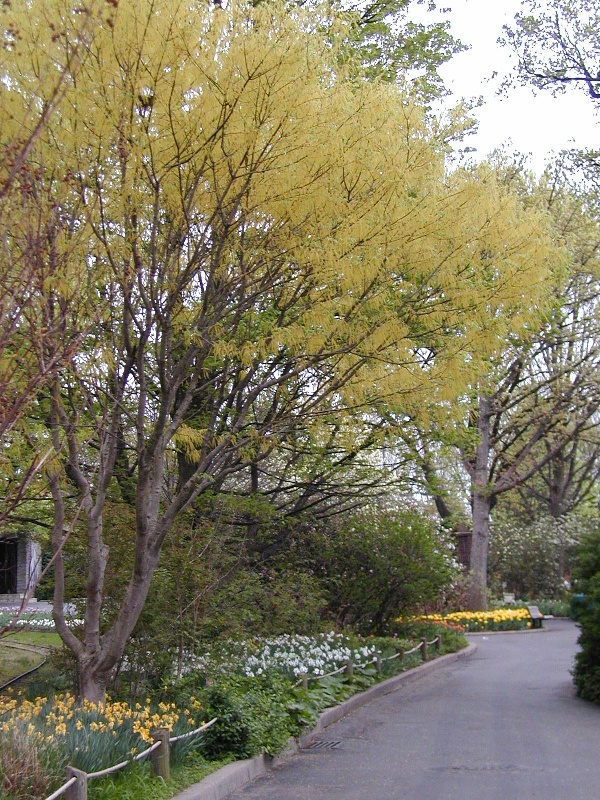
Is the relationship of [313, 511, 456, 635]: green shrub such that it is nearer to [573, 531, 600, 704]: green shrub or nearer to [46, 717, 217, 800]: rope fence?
[573, 531, 600, 704]: green shrub

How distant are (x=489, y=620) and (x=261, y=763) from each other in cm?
2150

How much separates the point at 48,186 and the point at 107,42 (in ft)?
4.34

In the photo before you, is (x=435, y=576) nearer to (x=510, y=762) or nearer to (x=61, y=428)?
(x=510, y=762)

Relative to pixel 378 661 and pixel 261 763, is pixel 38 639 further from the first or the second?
pixel 261 763

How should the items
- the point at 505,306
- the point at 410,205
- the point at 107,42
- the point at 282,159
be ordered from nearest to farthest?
1. the point at 107,42
2. the point at 282,159
3. the point at 410,205
4. the point at 505,306

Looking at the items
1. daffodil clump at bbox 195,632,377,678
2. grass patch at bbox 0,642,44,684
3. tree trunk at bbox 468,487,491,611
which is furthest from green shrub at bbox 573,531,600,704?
tree trunk at bbox 468,487,491,611

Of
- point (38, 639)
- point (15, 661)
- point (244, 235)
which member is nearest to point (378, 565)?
point (15, 661)

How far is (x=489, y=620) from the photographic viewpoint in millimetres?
29172

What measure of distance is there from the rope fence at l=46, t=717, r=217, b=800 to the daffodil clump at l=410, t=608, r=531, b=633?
2016 centimetres

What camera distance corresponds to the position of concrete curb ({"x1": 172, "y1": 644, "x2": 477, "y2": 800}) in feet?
24.7

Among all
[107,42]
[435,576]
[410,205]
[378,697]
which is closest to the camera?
[107,42]

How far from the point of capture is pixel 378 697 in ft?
46.2

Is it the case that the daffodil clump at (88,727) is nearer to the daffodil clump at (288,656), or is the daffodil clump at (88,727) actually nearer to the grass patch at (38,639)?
the daffodil clump at (288,656)

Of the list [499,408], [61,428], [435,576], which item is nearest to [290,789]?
[61,428]
